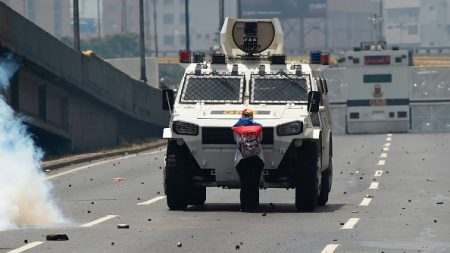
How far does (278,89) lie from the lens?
23.8m

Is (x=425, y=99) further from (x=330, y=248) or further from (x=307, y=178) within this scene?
(x=330, y=248)

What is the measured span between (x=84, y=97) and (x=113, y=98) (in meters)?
2.26

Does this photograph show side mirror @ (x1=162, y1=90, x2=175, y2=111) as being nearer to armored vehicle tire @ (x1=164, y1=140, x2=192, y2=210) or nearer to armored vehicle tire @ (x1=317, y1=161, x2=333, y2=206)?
armored vehicle tire @ (x1=164, y1=140, x2=192, y2=210)

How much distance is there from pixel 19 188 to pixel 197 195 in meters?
3.45

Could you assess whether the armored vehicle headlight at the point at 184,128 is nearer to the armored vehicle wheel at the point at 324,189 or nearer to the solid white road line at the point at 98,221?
the solid white road line at the point at 98,221

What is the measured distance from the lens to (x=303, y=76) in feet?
78.8

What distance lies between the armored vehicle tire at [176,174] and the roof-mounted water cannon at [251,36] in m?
3.42

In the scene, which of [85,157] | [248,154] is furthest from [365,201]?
[85,157]

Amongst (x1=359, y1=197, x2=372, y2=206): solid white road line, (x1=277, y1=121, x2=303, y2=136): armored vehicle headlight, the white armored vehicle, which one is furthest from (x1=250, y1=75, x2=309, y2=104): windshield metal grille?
(x1=359, y1=197, x2=372, y2=206): solid white road line

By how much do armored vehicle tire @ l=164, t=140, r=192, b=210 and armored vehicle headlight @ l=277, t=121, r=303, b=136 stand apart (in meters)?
1.54

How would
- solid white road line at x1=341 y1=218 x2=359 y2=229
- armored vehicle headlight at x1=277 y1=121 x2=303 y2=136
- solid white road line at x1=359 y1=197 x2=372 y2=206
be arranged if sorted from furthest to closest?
solid white road line at x1=359 y1=197 x2=372 y2=206, armored vehicle headlight at x1=277 y1=121 x2=303 y2=136, solid white road line at x1=341 y1=218 x2=359 y2=229

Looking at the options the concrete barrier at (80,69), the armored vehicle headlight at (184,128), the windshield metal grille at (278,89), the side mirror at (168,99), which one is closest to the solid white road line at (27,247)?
the armored vehicle headlight at (184,128)

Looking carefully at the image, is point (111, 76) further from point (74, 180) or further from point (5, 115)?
point (5, 115)

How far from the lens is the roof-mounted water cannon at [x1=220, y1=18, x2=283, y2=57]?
25.4m
